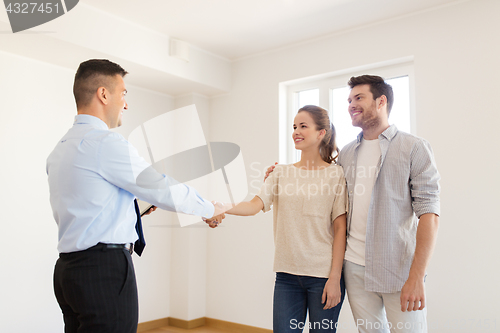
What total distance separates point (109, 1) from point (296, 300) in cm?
245

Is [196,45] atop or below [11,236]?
atop

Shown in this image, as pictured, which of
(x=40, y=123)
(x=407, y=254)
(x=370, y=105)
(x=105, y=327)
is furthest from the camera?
(x=40, y=123)

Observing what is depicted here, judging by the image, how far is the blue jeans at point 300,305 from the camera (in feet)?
5.85

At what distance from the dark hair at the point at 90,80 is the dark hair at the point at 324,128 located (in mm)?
934

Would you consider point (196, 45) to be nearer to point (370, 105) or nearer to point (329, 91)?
point (329, 91)

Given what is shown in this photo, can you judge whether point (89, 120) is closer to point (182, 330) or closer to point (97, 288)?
point (97, 288)

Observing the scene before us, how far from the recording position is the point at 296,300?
6.06 ft

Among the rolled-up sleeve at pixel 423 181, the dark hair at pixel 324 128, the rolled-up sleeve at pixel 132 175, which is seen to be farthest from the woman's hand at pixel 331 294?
the rolled-up sleeve at pixel 132 175

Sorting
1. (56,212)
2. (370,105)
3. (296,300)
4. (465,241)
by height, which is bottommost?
(296,300)

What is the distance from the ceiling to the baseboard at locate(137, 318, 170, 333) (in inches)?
104

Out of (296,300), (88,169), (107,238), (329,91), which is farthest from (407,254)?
(329,91)

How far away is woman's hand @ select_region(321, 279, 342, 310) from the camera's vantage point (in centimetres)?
176

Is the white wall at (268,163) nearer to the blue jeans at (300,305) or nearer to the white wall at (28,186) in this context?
the white wall at (28,186)

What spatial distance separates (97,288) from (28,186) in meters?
2.09
